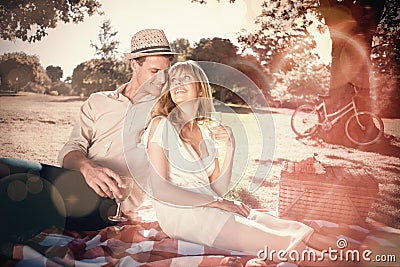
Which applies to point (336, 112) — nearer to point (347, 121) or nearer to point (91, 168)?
point (347, 121)

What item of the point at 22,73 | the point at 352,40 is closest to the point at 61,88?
the point at 22,73

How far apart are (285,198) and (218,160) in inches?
32.3

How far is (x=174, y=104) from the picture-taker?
6.31 feet

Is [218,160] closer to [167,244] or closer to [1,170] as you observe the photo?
[167,244]

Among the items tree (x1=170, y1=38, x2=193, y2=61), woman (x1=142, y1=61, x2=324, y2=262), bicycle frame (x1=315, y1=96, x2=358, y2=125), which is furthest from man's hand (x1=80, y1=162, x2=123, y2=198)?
bicycle frame (x1=315, y1=96, x2=358, y2=125)

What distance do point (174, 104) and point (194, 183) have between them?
1.25 ft

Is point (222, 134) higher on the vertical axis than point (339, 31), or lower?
lower

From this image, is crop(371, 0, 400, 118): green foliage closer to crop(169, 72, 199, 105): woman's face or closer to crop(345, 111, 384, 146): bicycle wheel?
crop(345, 111, 384, 146): bicycle wheel

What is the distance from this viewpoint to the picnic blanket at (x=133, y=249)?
5.23 feet

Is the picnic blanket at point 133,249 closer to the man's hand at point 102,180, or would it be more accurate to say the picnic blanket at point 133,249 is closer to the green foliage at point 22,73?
the man's hand at point 102,180

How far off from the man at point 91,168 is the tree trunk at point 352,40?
1476mm

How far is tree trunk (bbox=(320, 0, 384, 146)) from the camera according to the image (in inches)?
122

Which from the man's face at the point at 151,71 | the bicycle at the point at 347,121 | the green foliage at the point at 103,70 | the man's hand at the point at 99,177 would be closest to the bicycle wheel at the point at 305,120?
the bicycle at the point at 347,121

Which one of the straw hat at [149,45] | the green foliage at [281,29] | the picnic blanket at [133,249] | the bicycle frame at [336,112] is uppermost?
the green foliage at [281,29]
